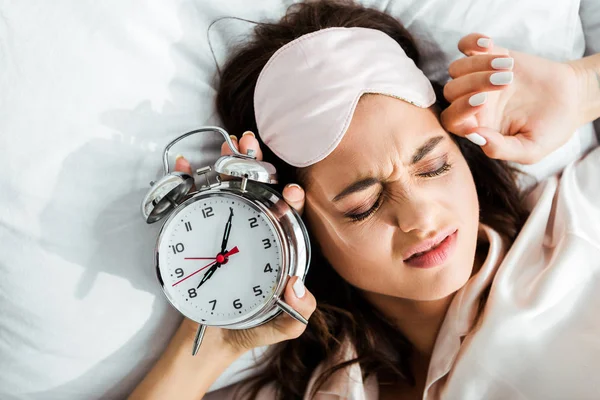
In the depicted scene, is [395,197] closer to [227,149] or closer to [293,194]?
[293,194]

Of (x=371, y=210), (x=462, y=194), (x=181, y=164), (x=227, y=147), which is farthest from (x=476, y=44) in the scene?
(x=181, y=164)

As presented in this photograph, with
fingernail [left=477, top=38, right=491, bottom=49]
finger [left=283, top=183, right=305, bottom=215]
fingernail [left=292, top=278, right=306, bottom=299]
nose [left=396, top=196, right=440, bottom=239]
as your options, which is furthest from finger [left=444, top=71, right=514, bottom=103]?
fingernail [left=292, top=278, right=306, bottom=299]

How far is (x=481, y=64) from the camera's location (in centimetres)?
116

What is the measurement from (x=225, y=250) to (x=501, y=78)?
0.65 m

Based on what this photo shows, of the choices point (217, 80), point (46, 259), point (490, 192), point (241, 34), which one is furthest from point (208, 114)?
point (490, 192)

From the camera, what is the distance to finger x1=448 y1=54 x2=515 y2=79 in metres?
1.11

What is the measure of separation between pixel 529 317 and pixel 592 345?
0.43 ft

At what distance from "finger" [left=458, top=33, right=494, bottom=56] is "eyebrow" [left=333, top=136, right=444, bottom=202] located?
0.84ft

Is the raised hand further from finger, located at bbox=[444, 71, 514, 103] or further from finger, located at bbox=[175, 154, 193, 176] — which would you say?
finger, located at bbox=[175, 154, 193, 176]

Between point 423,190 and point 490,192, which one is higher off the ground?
A: point 423,190

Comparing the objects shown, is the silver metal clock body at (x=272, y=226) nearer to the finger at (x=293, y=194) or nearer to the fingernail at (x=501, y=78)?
the finger at (x=293, y=194)

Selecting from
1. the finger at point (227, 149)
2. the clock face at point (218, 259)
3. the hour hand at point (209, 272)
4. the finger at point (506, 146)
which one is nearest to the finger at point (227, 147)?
the finger at point (227, 149)

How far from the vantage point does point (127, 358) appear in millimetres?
1275

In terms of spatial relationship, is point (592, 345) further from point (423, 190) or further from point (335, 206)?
point (335, 206)
